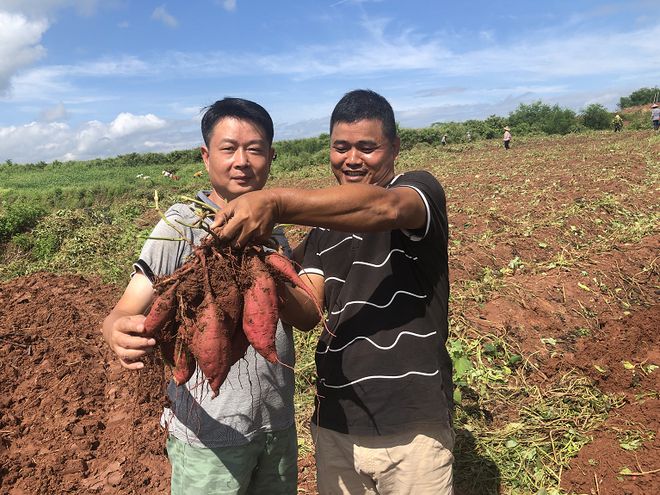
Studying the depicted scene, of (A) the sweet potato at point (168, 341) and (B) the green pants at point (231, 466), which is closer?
(A) the sweet potato at point (168, 341)

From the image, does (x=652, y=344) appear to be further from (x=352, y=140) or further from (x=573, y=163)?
(x=573, y=163)

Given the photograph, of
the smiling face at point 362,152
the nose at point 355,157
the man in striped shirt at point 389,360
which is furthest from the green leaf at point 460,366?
the nose at point 355,157

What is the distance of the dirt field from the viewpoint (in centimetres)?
363

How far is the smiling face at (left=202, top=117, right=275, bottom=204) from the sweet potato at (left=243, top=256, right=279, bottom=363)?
48 centimetres

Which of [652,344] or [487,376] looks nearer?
[487,376]

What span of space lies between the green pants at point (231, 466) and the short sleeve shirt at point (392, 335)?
10.5 inches

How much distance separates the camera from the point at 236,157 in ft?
6.59

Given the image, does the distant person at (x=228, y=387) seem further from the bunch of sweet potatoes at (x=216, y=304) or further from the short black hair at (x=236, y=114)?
the bunch of sweet potatoes at (x=216, y=304)

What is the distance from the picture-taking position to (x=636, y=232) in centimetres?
751

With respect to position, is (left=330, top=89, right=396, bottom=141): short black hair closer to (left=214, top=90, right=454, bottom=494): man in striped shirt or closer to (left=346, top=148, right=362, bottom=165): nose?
(left=346, top=148, right=362, bottom=165): nose

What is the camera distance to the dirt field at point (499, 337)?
11.9ft

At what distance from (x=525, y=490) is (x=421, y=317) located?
2189mm

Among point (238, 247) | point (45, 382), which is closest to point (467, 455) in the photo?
point (238, 247)

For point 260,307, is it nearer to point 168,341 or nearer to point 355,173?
point 168,341
